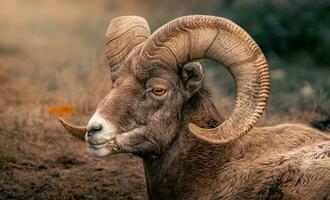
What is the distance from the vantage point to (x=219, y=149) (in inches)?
325

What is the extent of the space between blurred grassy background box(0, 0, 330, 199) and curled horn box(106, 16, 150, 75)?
2.34m

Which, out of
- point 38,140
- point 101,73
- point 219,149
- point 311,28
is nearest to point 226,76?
point 311,28

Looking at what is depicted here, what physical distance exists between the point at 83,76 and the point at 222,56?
1346 cm

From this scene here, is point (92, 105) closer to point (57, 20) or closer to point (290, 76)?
point (290, 76)

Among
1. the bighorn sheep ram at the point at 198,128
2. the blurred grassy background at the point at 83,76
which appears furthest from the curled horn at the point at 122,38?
the blurred grassy background at the point at 83,76

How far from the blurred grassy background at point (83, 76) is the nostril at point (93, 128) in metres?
2.72

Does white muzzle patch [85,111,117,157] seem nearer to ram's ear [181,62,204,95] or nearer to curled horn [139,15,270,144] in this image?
curled horn [139,15,270,144]

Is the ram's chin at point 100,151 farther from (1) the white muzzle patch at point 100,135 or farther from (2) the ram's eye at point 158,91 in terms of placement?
(2) the ram's eye at point 158,91

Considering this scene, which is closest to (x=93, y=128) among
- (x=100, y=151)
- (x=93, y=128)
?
(x=93, y=128)

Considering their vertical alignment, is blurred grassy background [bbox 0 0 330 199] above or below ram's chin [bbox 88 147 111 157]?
below

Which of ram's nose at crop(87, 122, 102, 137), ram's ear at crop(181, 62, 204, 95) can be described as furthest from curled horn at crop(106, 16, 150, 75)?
ram's nose at crop(87, 122, 102, 137)

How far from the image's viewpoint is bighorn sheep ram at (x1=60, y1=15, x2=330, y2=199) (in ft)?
25.3

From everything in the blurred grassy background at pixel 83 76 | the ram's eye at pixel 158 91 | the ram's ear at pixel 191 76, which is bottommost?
the blurred grassy background at pixel 83 76

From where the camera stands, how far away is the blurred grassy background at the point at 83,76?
36.3 feet
